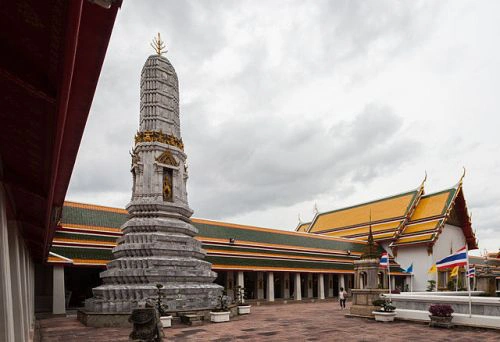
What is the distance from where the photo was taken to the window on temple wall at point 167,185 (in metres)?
24.1

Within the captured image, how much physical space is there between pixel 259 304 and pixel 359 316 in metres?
12.5

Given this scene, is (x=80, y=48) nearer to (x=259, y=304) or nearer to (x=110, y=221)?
(x=110, y=221)

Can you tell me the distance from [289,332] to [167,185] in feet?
39.4

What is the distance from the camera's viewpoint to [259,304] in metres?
32.6

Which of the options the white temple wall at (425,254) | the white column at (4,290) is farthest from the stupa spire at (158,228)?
the white temple wall at (425,254)

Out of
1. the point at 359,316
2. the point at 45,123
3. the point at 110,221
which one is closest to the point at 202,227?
the point at 110,221

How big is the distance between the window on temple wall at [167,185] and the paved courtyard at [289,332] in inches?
324

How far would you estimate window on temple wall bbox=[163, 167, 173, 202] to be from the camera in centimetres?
2408

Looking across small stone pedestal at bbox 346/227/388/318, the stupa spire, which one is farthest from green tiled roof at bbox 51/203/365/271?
small stone pedestal at bbox 346/227/388/318

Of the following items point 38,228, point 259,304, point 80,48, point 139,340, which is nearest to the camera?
point 80,48

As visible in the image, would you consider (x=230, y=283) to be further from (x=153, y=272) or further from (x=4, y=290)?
(x=4, y=290)

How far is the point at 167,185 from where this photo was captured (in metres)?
24.3

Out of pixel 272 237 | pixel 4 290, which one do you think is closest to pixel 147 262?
pixel 4 290

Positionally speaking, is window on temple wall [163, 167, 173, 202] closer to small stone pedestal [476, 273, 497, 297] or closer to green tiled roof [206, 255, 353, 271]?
green tiled roof [206, 255, 353, 271]
